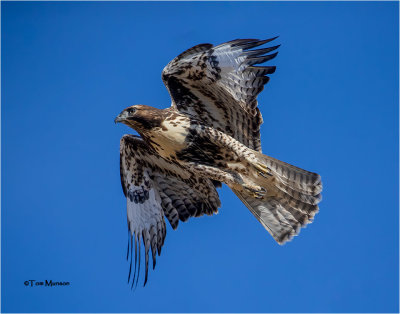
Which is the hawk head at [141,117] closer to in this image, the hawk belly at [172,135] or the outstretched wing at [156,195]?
the hawk belly at [172,135]

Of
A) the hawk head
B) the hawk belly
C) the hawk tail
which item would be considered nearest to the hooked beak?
the hawk head

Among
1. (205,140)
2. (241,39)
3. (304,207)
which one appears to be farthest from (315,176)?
(241,39)

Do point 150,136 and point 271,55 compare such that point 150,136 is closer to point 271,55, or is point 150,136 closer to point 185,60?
point 185,60

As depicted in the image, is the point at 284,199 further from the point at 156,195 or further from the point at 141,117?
the point at 141,117

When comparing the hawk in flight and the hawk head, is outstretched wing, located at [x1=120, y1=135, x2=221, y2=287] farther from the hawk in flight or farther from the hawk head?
the hawk head

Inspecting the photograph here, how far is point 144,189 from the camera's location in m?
9.73

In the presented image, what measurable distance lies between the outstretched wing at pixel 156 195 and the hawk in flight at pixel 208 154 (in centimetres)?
1

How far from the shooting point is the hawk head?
334 inches

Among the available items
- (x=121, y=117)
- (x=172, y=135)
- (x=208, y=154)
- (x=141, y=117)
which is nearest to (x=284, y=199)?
(x=208, y=154)

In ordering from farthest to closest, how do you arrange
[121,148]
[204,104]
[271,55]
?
[121,148] → [204,104] → [271,55]

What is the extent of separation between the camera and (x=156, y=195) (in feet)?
32.0

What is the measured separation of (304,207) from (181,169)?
184cm

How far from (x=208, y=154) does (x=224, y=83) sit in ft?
3.21

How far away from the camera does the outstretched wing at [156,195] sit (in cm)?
953
